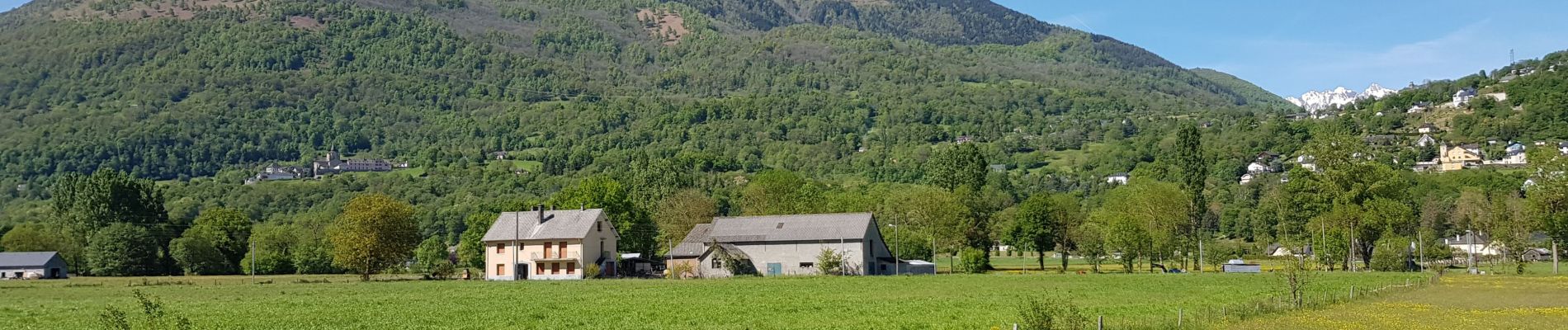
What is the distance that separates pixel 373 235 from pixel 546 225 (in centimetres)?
1052

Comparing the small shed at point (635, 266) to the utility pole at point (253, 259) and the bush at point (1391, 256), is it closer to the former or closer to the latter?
the utility pole at point (253, 259)

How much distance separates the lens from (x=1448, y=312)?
34719 mm

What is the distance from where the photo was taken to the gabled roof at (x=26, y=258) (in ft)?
298

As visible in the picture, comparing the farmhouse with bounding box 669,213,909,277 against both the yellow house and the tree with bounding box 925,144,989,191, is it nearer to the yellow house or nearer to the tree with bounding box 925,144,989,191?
the tree with bounding box 925,144,989,191

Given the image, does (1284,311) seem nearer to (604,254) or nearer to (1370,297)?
(1370,297)

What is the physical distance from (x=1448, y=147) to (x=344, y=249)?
169811mm

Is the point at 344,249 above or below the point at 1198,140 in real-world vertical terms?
below

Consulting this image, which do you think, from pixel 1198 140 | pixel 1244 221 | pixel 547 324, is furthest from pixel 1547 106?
pixel 547 324

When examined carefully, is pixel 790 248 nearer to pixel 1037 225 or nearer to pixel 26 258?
pixel 1037 225

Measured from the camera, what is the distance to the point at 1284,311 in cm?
3328

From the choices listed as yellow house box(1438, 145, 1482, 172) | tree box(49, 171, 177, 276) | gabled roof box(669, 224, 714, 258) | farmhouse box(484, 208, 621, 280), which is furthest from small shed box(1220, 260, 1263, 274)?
yellow house box(1438, 145, 1482, 172)

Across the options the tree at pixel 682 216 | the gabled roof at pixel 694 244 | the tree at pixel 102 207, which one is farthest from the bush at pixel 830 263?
the tree at pixel 102 207

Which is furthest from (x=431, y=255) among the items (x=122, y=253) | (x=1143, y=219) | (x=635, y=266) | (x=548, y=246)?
(x=1143, y=219)

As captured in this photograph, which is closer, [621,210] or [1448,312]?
[1448,312]
